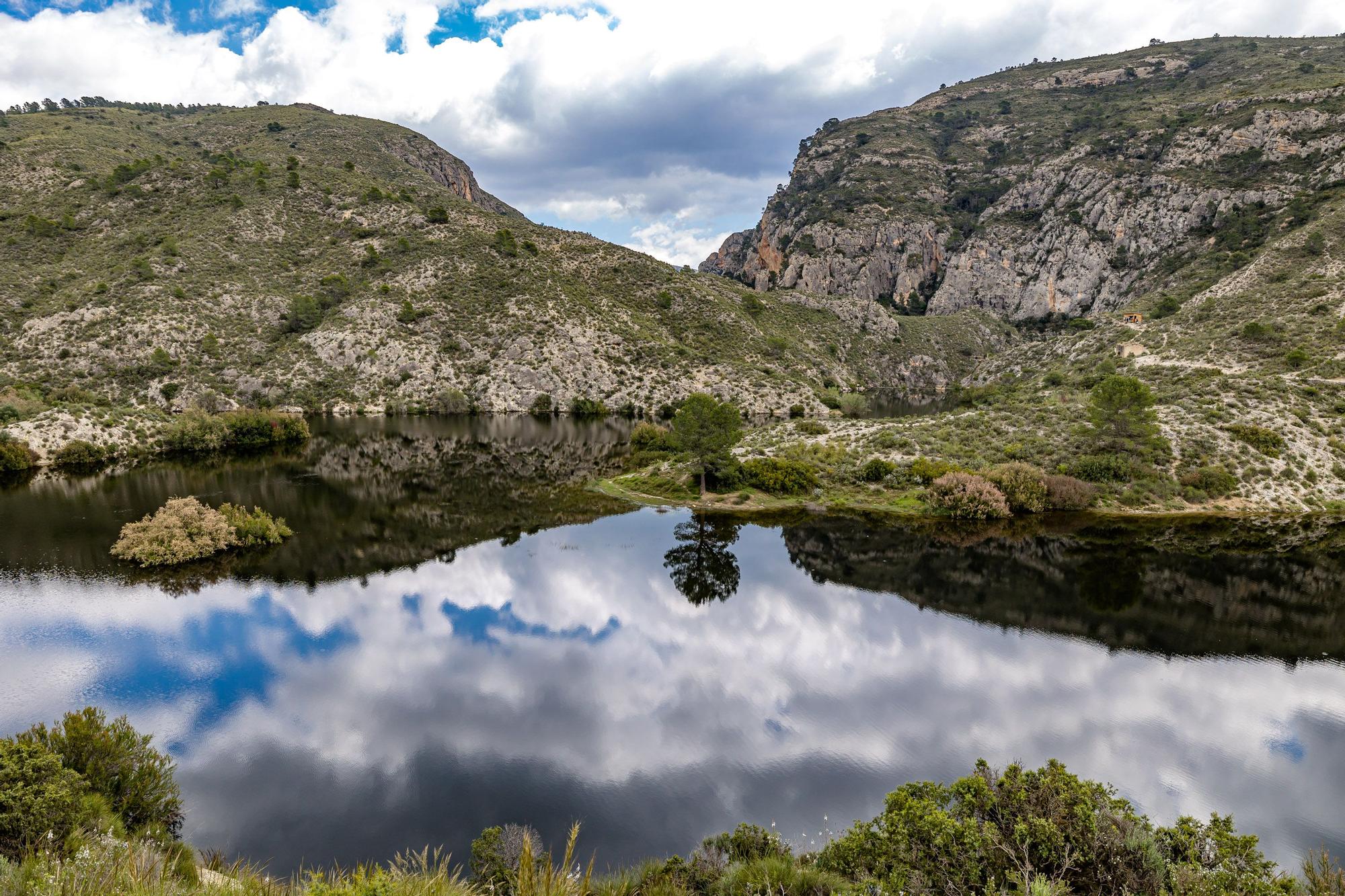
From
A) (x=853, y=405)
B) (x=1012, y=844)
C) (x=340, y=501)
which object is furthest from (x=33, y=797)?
(x=853, y=405)

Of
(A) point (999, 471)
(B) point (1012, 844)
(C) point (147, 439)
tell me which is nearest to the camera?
(B) point (1012, 844)

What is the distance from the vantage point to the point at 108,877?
5.01 metres

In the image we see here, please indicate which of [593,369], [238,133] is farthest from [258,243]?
[238,133]

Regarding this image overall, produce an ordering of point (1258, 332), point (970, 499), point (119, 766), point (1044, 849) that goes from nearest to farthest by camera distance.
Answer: point (1044, 849), point (119, 766), point (970, 499), point (1258, 332)

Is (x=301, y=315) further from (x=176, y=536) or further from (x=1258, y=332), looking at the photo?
(x=1258, y=332)

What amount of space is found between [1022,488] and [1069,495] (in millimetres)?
2885

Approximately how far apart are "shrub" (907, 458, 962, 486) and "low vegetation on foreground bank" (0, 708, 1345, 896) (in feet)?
91.9

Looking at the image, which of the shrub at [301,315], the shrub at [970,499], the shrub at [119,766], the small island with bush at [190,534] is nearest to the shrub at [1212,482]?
the shrub at [970,499]

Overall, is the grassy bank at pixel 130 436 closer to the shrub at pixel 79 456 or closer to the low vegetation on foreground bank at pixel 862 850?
the shrub at pixel 79 456

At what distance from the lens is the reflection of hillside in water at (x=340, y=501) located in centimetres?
2698

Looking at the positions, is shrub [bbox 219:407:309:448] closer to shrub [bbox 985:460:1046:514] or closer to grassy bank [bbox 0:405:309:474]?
grassy bank [bbox 0:405:309:474]

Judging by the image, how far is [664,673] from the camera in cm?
1786

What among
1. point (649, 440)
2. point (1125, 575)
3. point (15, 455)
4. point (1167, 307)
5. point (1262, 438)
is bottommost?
point (1125, 575)

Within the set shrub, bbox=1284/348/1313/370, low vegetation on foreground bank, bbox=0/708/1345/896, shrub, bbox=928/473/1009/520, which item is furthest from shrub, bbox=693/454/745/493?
shrub, bbox=1284/348/1313/370
